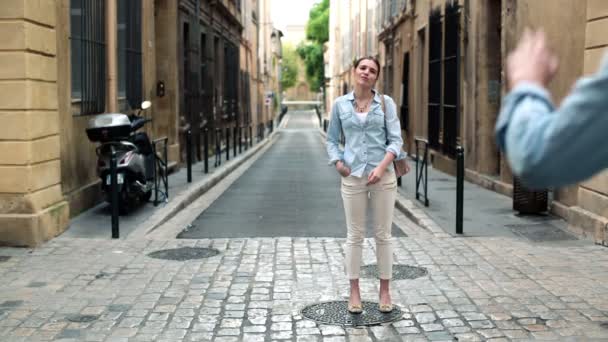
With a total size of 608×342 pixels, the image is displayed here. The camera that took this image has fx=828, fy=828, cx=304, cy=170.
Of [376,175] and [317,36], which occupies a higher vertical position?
[317,36]

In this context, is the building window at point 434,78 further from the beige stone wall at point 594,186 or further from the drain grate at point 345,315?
the drain grate at point 345,315

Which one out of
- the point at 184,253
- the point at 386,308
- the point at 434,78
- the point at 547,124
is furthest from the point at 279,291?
the point at 434,78

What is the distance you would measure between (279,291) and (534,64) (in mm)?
4918

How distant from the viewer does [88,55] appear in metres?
11.2

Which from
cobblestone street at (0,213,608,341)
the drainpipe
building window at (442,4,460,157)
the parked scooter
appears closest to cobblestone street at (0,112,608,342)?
cobblestone street at (0,213,608,341)

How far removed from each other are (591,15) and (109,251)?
221 inches

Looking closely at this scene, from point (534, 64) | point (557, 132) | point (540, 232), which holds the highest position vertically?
point (534, 64)

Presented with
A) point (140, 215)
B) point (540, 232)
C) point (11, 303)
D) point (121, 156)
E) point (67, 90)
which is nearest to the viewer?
point (11, 303)

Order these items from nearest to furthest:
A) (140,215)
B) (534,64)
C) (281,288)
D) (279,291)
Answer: (534,64)
(279,291)
(281,288)
(140,215)

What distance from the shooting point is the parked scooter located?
34.4ft

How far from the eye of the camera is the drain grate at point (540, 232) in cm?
886

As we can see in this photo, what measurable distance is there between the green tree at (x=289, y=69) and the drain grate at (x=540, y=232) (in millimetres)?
120050

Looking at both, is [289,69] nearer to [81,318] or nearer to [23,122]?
[23,122]

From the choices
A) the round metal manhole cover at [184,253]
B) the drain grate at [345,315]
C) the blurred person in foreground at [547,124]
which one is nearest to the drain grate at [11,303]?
the round metal manhole cover at [184,253]
